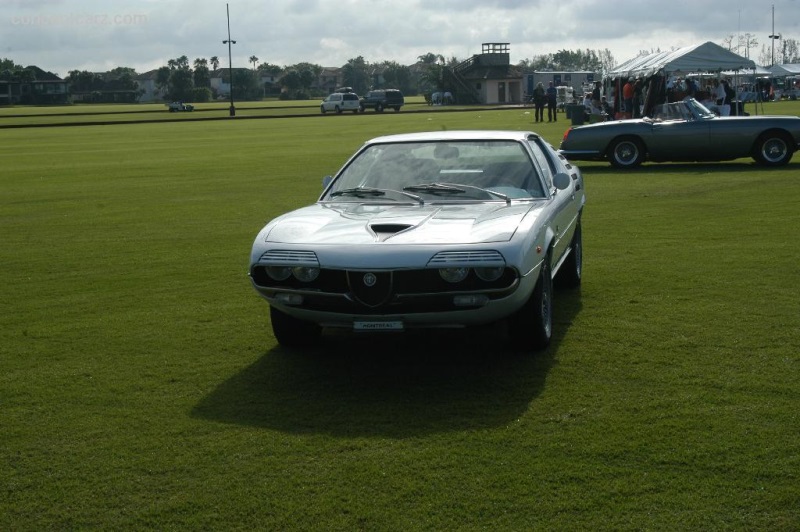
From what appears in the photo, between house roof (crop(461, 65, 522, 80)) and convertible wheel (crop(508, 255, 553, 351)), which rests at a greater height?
house roof (crop(461, 65, 522, 80))

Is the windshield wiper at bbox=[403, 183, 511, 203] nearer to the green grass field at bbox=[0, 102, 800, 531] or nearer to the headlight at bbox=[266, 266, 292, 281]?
the green grass field at bbox=[0, 102, 800, 531]

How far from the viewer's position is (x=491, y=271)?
18.7 feet

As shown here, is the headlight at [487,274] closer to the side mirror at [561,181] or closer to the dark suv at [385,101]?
the side mirror at [561,181]

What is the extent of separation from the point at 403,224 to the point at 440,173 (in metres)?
1.20

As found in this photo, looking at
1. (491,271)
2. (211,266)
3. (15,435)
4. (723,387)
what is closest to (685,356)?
(723,387)

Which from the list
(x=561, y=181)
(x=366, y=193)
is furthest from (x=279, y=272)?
(x=561, y=181)

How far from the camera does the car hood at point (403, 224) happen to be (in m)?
5.88

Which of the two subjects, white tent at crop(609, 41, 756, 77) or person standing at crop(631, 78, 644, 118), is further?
person standing at crop(631, 78, 644, 118)

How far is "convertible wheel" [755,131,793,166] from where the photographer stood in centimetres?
1878

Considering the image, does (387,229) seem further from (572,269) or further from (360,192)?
(572,269)

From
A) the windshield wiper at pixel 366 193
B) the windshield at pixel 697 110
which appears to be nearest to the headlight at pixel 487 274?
the windshield wiper at pixel 366 193

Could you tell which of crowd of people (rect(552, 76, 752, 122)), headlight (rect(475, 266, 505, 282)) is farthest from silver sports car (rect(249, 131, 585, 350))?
crowd of people (rect(552, 76, 752, 122))

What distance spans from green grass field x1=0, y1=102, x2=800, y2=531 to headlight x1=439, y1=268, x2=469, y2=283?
1.95 feet

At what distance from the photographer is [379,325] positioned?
5.75 meters
